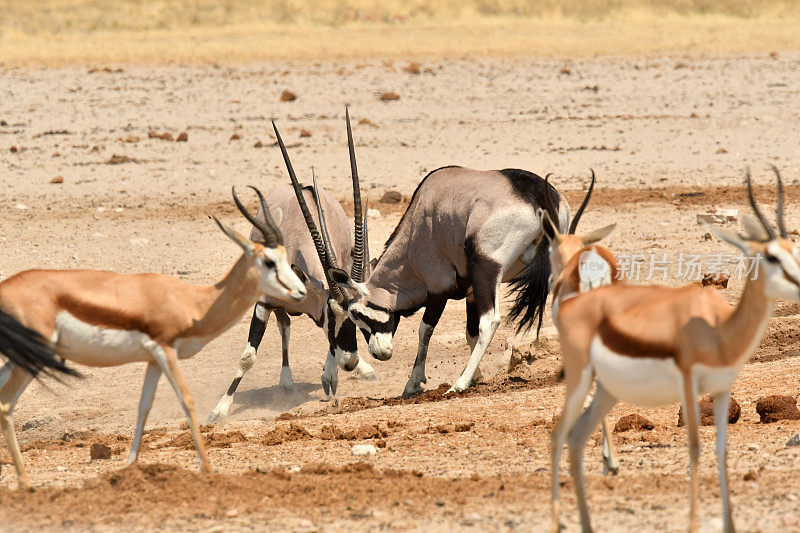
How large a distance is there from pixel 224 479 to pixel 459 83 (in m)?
16.8

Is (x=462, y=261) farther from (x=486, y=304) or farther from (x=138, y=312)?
(x=138, y=312)

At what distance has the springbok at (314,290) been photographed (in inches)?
383

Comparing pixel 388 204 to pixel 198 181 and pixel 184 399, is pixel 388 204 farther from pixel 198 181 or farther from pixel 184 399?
pixel 184 399

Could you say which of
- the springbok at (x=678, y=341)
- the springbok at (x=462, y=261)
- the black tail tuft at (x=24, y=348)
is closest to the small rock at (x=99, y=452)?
the black tail tuft at (x=24, y=348)

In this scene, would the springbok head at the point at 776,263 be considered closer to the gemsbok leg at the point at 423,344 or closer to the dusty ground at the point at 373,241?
the dusty ground at the point at 373,241

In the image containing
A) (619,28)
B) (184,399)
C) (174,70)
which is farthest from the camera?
(619,28)

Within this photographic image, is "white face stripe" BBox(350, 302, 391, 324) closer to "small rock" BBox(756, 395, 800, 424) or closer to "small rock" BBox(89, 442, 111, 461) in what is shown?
"small rock" BBox(89, 442, 111, 461)

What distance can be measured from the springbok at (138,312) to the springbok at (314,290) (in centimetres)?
250

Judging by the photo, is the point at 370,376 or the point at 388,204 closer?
the point at 370,376

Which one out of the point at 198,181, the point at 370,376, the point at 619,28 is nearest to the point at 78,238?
the point at 198,181

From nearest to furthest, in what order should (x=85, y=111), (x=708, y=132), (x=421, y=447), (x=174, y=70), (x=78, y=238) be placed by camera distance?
(x=421, y=447)
(x=78, y=238)
(x=708, y=132)
(x=85, y=111)
(x=174, y=70)

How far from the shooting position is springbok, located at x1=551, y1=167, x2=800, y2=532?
15.9 feet

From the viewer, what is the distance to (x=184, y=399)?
6586 mm

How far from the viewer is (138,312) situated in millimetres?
6578
